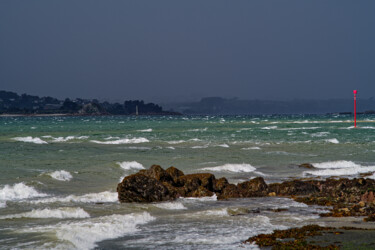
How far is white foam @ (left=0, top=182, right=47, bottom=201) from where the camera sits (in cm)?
1794

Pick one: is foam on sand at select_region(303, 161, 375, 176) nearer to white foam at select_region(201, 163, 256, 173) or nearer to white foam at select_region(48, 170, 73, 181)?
white foam at select_region(201, 163, 256, 173)

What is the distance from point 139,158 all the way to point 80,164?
5082 millimetres

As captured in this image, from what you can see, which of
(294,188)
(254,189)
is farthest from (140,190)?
(294,188)

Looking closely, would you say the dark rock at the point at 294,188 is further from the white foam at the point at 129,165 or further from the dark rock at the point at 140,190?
the white foam at the point at 129,165

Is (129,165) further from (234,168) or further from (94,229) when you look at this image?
(94,229)

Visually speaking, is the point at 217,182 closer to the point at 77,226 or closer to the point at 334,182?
the point at 334,182

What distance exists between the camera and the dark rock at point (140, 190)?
52.7 feet

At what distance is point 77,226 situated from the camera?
12.1 meters

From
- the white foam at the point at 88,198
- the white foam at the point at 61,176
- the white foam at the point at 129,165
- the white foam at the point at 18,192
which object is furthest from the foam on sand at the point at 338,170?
the white foam at the point at 18,192

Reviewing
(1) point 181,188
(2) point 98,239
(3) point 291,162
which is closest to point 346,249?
(2) point 98,239

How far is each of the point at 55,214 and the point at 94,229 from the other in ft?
9.16

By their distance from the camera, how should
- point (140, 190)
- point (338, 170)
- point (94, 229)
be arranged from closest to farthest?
point (94, 229) < point (140, 190) < point (338, 170)

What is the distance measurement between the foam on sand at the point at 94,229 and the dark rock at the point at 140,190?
2477 millimetres

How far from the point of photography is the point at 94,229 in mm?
11664
